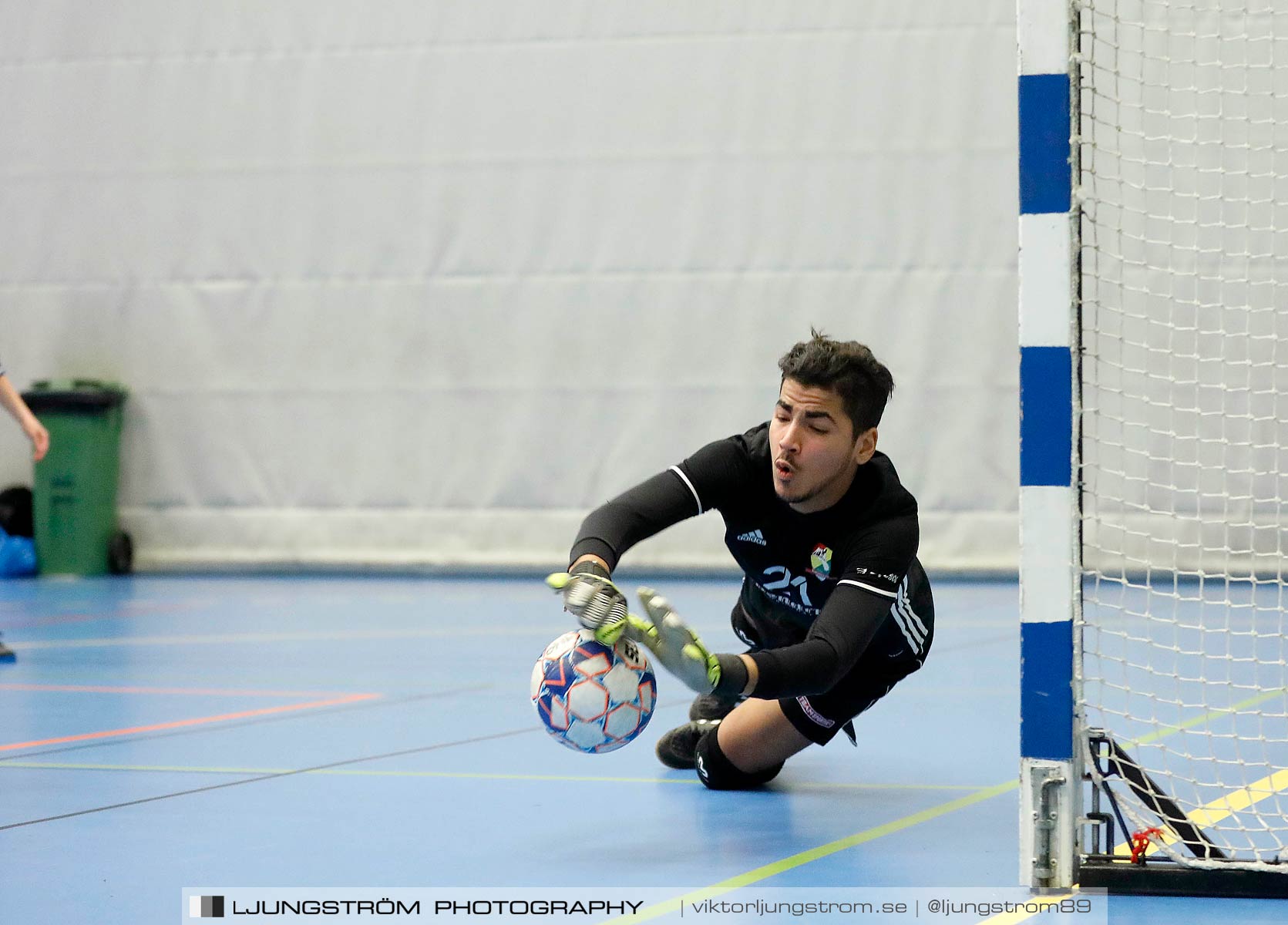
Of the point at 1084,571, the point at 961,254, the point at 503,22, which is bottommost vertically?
the point at 1084,571

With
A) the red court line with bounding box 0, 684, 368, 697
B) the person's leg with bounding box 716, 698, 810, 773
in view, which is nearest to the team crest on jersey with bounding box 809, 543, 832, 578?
the person's leg with bounding box 716, 698, 810, 773

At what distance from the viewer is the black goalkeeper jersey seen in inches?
149

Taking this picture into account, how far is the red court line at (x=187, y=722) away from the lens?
527 centimetres

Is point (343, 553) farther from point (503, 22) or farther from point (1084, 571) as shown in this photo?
point (1084, 571)

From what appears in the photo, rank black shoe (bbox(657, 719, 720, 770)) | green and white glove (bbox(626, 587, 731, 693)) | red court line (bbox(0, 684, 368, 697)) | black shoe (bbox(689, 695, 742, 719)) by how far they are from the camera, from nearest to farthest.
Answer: green and white glove (bbox(626, 587, 731, 693)), black shoe (bbox(657, 719, 720, 770)), black shoe (bbox(689, 695, 742, 719)), red court line (bbox(0, 684, 368, 697))

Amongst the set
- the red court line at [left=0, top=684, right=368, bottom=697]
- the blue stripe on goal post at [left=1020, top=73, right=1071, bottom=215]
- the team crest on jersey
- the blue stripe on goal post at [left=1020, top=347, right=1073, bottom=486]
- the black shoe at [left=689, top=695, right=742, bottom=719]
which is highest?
the blue stripe on goal post at [left=1020, top=73, right=1071, bottom=215]

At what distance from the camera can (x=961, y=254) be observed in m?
12.0

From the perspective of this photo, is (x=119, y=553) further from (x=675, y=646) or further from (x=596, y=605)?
(x=675, y=646)

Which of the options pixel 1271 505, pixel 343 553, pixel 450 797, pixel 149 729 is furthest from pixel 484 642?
pixel 1271 505

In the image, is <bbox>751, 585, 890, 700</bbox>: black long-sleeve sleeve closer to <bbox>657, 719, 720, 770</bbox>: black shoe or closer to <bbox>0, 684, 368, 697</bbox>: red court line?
<bbox>657, 719, 720, 770</bbox>: black shoe

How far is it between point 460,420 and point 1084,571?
9.87 metres

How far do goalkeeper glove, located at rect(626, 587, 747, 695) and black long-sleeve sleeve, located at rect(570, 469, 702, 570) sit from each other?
2.25 ft

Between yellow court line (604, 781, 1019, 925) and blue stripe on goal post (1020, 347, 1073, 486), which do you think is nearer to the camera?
yellow court line (604, 781, 1019, 925)

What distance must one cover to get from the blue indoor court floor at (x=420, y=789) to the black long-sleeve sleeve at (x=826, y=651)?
433 mm
